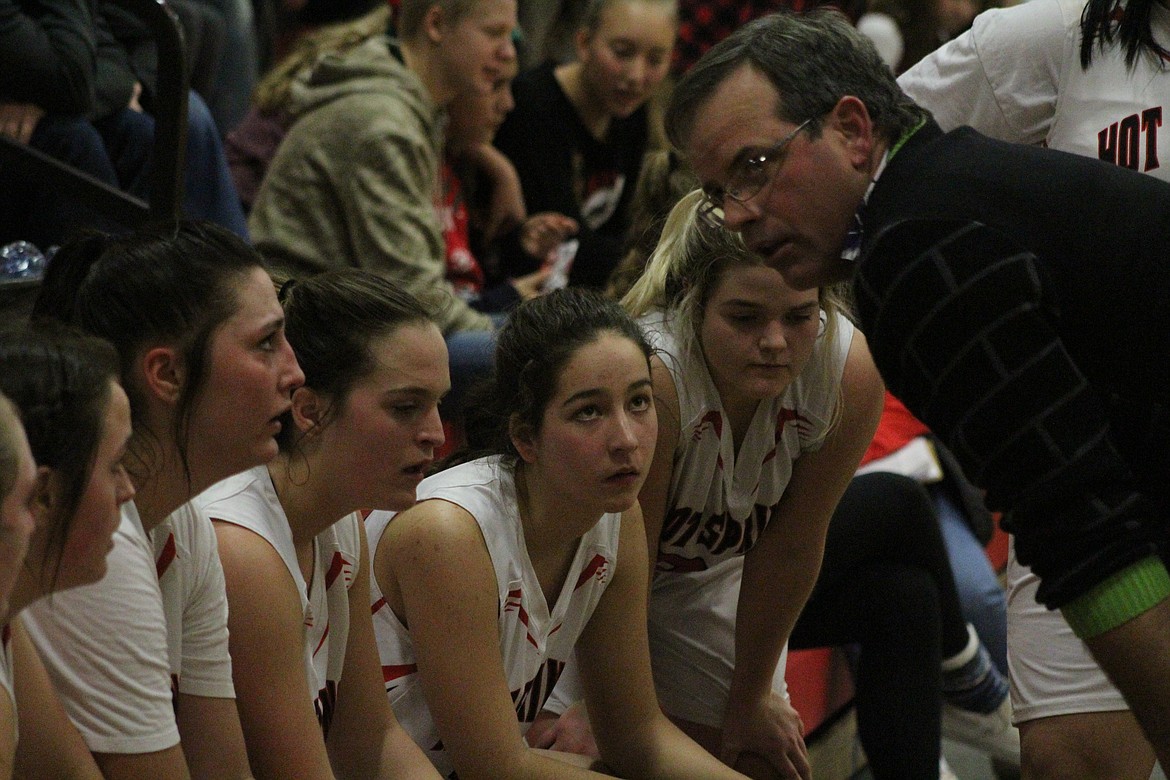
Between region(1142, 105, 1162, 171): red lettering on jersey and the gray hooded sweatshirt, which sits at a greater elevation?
region(1142, 105, 1162, 171): red lettering on jersey

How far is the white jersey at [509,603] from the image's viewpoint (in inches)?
79.9

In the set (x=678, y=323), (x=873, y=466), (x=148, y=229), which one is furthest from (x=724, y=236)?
(x=873, y=466)

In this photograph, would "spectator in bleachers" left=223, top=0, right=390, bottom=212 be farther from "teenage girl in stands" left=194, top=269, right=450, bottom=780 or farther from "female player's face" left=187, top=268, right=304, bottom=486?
"female player's face" left=187, top=268, right=304, bottom=486

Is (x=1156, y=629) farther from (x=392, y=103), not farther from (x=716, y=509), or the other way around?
(x=392, y=103)

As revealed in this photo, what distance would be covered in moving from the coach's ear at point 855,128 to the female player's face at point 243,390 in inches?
25.5

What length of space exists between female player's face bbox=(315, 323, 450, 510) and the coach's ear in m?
0.65

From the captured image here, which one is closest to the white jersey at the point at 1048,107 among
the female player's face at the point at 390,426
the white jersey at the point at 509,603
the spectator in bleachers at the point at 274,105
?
the white jersey at the point at 509,603

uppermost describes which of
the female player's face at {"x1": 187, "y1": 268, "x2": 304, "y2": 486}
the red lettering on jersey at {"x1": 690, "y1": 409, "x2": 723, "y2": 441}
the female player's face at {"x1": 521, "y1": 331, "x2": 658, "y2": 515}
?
the female player's face at {"x1": 187, "y1": 268, "x2": 304, "y2": 486}

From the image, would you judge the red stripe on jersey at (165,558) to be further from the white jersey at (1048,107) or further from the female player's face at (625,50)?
the female player's face at (625,50)

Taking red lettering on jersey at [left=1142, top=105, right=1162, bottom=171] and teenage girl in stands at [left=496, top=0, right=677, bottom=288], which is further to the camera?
teenage girl in stands at [left=496, top=0, right=677, bottom=288]

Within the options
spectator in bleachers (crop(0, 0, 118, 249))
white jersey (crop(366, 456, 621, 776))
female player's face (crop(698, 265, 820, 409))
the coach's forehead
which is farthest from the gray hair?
spectator in bleachers (crop(0, 0, 118, 249))

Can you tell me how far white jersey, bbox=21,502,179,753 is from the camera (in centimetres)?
146

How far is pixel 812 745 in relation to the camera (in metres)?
3.04

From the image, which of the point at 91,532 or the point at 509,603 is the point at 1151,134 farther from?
the point at 91,532
